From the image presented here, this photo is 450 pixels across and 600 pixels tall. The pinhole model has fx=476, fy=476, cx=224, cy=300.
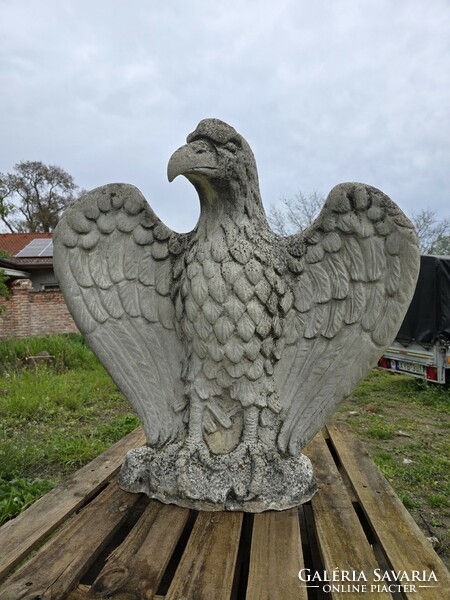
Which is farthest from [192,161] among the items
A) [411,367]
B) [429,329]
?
[411,367]

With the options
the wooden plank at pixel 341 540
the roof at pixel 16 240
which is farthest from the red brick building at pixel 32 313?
the wooden plank at pixel 341 540

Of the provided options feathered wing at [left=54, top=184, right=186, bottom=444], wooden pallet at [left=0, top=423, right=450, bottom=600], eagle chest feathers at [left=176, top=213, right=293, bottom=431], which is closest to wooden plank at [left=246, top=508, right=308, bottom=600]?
wooden pallet at [left=0, top=423, right=450, bottom=600]

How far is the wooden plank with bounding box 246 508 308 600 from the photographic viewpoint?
1.33m

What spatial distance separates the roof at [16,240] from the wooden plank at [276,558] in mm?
18575

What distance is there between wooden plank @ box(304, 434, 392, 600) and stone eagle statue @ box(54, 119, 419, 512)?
0.12 m

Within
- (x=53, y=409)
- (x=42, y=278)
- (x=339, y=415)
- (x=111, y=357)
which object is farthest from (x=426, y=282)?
(x=42, y=278)

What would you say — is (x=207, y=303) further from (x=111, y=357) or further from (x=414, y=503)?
(x=414, y=503)

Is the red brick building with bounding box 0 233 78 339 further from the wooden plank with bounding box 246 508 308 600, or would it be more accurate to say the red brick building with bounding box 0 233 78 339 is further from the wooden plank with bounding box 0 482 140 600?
the wooden plank with bounding box 246 508 308 600

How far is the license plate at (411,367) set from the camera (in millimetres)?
6180

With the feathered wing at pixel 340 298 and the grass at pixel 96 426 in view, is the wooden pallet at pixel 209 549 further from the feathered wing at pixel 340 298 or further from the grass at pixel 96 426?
the grass at pixel 96 426

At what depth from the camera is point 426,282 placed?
6.29 meters

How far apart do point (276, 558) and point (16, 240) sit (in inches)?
789

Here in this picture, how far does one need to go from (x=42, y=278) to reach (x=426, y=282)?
503 inches

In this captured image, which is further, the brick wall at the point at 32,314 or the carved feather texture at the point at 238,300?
the brick wall at the point at 32,314
